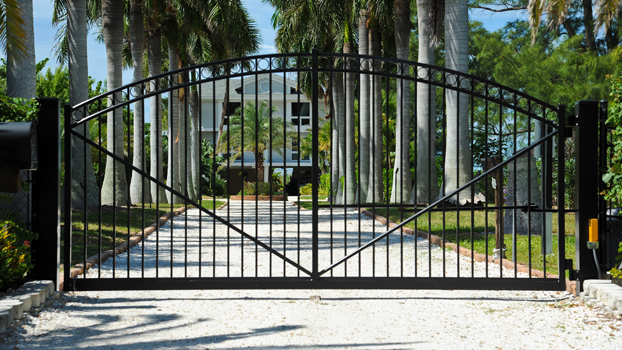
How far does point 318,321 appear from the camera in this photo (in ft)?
18.5

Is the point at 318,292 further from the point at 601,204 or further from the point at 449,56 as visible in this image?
the point at 449,56

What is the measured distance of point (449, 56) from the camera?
13.6 metres

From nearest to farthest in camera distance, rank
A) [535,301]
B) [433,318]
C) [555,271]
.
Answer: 1. [433,318]
2. [535,301]
3. [555,271]

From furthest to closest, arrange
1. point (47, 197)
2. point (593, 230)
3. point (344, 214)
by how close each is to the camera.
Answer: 1. point (344, 214)
2. point (593, 230)
3. point (47, 197)

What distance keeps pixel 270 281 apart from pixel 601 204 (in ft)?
13.0

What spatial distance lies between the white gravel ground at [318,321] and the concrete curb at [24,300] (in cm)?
11

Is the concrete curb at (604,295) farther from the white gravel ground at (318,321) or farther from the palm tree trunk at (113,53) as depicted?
the palm tree trunk at (113,53)

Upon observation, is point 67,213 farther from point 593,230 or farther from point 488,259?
point 488,259

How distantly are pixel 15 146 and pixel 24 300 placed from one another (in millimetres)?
1574

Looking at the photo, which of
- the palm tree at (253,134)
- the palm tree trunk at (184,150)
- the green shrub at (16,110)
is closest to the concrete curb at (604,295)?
the palm tree trunk at (184,150)

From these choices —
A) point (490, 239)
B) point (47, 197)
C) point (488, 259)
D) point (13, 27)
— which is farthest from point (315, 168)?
point (490, 239)

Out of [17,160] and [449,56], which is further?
[449,56]

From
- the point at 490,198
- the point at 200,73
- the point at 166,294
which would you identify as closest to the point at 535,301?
the point at 166,294

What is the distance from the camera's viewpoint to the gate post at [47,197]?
21.2 ft
